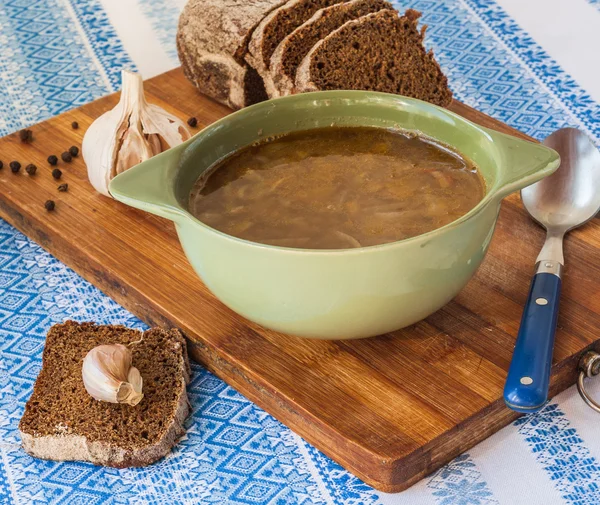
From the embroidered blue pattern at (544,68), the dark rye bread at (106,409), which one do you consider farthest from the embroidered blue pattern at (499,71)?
the dark rye bread at (106,409)

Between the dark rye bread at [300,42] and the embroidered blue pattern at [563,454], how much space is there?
4.12 ft

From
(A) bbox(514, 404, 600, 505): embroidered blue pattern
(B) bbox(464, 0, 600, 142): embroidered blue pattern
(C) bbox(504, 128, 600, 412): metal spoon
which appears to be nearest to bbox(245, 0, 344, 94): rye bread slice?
(C) bbox(504, 128, 600, 412): metal spoon

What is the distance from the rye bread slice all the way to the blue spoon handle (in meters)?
1.13

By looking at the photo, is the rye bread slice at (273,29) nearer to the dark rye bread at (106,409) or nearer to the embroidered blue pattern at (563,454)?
the dark rye bread at (106,409)

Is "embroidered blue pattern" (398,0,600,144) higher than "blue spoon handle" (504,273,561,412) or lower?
lower

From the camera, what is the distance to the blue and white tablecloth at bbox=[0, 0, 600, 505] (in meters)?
1.92

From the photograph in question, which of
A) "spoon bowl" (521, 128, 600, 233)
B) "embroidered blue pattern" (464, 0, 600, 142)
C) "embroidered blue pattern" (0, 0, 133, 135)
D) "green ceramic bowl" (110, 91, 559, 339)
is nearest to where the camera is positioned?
"green ceramic bowl" (110, 91, 559, 339)

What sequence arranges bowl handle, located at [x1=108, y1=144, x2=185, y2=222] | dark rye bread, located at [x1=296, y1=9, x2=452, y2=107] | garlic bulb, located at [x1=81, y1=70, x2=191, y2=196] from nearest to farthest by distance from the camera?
bowl handle, located at [x1=108, y1=144, x2=185, y2=222], garlic bulb, located at [x1=81, y1=70, x2=191, y2=196], dark rye bread, located at [x1=296, y1=9, x2=452, y2=107]

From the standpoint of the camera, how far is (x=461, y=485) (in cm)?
191

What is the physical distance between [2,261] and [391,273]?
1.23 m

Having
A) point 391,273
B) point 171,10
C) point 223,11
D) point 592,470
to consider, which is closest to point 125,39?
point 171,10

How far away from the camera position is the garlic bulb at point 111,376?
1984mm

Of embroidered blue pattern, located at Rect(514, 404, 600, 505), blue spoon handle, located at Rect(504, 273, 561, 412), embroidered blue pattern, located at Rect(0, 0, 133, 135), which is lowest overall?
embroidered blue pattern, located at Rect(514, 404, 600, 505)

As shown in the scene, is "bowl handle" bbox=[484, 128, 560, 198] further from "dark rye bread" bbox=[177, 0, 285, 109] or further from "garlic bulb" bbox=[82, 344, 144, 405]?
"dark rye bread" bbox=[177, 0, 285, 109]
